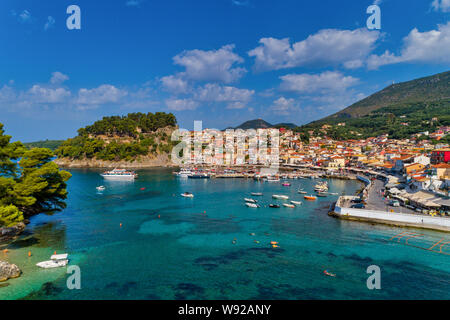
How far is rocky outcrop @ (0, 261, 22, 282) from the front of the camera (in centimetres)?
1208

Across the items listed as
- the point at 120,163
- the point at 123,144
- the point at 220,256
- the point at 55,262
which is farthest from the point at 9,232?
the point at 123,144

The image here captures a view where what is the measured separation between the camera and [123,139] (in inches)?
3300

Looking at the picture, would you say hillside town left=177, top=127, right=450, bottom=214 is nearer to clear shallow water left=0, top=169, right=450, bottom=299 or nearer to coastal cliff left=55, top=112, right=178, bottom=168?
coastal cliff left=55, top=112, right=178, bottom=168

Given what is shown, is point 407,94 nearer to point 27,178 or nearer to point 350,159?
point 350,159

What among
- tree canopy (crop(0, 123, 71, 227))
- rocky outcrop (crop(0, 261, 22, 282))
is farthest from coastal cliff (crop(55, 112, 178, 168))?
rocky outcrop (crop(0, 261, 22, 282))

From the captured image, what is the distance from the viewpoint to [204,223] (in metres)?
22.5

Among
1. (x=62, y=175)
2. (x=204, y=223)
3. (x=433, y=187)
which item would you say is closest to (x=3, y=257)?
(x=62, y=175)

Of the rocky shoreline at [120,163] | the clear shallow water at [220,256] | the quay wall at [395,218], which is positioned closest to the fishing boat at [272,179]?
the clear shallow water at [220,256]

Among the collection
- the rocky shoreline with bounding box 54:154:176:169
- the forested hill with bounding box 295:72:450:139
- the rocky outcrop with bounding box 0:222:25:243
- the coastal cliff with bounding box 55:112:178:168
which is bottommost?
the rocky outcrop with bounding box 0:222:25:243

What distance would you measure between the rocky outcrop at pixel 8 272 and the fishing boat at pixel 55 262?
3.32ft

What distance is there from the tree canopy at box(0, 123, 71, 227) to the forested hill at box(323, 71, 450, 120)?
150917mm

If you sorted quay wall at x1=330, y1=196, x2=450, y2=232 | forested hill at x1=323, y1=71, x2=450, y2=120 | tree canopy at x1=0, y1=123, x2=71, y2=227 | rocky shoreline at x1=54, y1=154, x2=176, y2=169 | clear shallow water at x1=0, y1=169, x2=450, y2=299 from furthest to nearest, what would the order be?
forested hill at x1=323, y1=71, x2=450, y2=120, rocky shoreline at x1=54, y1=154, x2=176, y2=169, quay wall at x1=330, y1=196, x2=450, y2=232, tree canopy at x1=0, y1=123, x2=71, y2=227, clear shallow water at x1=0, y1=169, x2=450, y2=299

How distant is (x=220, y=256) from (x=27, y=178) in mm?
14631

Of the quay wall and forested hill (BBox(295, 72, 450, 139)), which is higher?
forested hill (BBox(295, 72, 450, 139))
